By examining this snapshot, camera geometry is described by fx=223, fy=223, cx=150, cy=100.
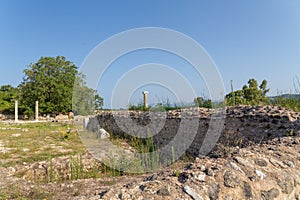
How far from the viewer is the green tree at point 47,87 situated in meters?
22.0

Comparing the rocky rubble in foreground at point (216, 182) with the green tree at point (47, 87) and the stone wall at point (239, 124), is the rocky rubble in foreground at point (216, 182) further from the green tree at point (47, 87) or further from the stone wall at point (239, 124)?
the green tree at point (47, 87)

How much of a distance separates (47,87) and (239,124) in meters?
21.3

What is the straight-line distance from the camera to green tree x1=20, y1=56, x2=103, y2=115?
72.3ft

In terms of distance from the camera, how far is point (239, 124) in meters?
5.12

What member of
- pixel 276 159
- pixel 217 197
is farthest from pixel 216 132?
pixel 217 197

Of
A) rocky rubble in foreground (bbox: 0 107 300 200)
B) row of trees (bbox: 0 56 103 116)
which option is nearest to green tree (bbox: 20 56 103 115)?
row of trees (bbox: 0 56 103 116)

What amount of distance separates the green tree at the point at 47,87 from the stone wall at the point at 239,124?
1711cm

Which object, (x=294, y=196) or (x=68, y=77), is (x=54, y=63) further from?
(x=294, y=196)

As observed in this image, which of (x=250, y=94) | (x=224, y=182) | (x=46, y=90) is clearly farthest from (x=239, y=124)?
(x=46, y=90)

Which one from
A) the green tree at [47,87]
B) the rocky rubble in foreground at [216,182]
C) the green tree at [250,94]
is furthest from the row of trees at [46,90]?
the rocky rubble in foreground at [216,182]

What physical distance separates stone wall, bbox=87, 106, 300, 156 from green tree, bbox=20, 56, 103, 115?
1711 cm

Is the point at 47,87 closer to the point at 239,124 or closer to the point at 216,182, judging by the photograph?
the point at 239,124

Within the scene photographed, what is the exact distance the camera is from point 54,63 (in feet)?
77.5

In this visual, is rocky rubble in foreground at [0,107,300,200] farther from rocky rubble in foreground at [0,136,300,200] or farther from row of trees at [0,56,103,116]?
row of trees at [0,56,103,116]
